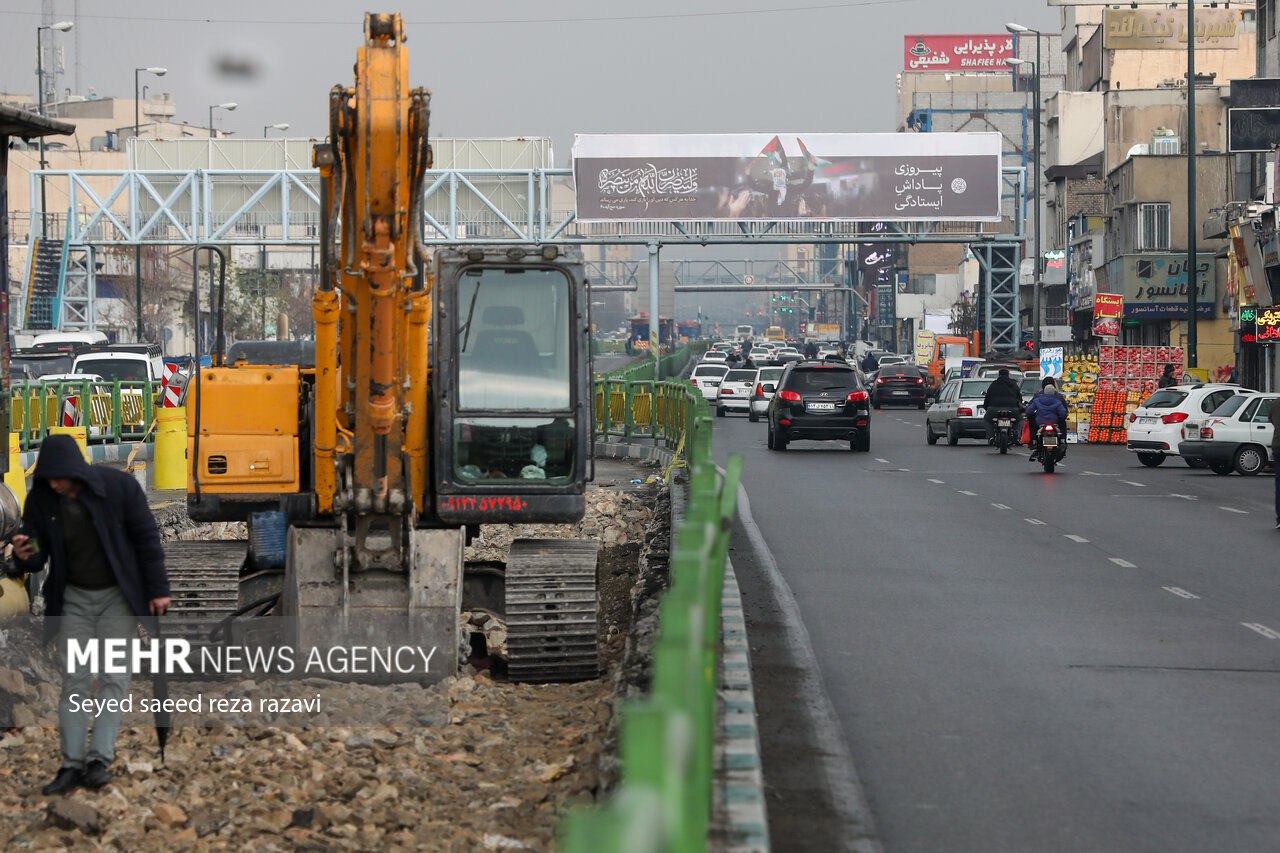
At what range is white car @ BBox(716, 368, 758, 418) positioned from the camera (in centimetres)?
5875

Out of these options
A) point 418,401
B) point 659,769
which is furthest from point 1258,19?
point 659,769

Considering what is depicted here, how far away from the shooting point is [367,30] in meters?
9.90

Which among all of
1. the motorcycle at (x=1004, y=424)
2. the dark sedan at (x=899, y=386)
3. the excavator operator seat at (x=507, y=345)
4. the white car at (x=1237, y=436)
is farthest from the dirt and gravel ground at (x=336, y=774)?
the dark sedan at (x=899, y=386)

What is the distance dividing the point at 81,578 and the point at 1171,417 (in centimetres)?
2734

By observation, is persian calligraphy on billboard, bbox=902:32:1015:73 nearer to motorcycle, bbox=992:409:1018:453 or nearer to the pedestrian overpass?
the pedestrian overpass

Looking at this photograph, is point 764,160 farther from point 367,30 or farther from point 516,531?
point 367,30

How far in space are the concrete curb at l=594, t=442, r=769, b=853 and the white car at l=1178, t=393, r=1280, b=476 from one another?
2342 cm

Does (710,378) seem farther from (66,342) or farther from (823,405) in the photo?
(823,405)

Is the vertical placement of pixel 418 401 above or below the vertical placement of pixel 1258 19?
below

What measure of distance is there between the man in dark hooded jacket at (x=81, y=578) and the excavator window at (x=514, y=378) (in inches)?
145

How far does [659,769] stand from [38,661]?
8817 millimetres

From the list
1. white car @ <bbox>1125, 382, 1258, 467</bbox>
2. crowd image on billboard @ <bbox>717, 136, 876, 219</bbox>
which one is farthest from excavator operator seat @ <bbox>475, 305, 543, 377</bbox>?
crowd image on billboard @ <bbox>717, 136, 876, 219</bbox>

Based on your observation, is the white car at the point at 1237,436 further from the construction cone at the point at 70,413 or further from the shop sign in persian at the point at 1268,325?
the construction cone at the point at 70,413

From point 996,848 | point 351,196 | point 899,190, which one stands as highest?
point 899,190
